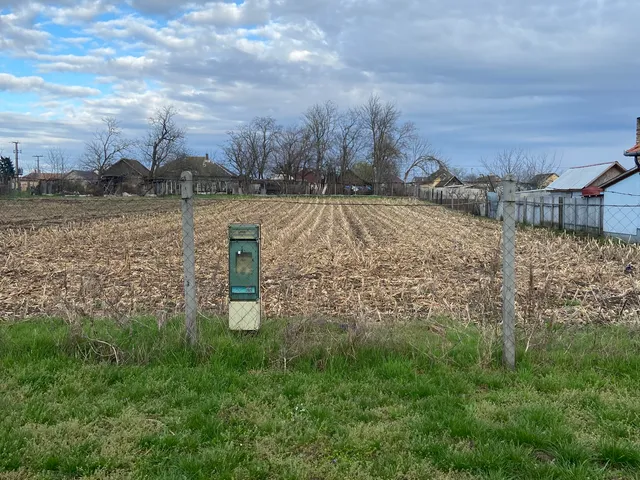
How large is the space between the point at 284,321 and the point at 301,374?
5.42 ft

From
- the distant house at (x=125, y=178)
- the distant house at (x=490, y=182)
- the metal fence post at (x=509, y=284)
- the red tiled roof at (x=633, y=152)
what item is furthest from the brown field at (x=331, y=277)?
the distant house at (x=125, y=178)

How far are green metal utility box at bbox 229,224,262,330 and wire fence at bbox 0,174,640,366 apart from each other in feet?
1.76

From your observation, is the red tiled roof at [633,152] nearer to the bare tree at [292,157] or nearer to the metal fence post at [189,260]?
the metal fence post at [189,260]

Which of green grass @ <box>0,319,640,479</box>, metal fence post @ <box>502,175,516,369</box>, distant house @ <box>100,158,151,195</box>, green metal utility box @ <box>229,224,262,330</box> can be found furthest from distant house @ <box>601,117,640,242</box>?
distant house @ <box>100,158,151,195</box>

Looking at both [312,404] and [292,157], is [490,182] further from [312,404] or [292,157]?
[292,157]

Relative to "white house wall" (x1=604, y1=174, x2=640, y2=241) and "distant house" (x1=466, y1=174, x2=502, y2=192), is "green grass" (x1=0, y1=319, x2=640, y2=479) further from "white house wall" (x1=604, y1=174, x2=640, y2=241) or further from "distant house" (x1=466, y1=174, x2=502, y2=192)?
"white house wall" (x1=604, y1=174, x2=640, y2=241)

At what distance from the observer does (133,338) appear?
19.6 feet

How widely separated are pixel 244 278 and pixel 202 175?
91702 mm

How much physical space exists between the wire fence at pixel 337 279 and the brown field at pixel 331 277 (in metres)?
0.04

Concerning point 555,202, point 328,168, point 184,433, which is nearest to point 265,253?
point 184,433

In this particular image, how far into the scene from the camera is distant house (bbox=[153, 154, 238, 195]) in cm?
8369

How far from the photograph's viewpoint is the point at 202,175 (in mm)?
95125

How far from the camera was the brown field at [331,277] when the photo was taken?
7.99 metres

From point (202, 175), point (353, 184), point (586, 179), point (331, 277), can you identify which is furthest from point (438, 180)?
point (331, 277)
